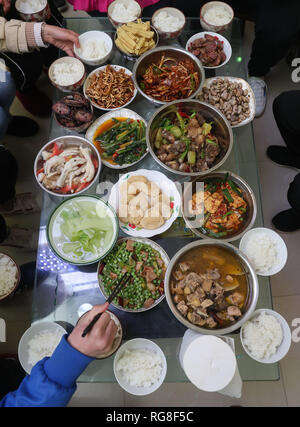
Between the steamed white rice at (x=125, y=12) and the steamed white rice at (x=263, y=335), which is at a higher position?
the steamed white rice at (x=125, y=12)

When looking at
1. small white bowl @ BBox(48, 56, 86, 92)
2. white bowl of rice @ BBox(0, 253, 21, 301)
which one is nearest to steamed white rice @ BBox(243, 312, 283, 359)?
white bowl of rice @ BBox(0, 253, 21, 301)

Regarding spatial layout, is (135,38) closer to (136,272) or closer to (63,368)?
(136,272)

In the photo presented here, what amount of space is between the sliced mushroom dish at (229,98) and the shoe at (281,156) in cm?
121

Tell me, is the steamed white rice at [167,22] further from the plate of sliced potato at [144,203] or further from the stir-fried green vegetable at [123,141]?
the plate of sliced potato at [144,203]

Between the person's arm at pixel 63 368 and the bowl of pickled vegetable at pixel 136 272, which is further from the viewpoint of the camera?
the bowl of pickled vegetable at pixel 136 272

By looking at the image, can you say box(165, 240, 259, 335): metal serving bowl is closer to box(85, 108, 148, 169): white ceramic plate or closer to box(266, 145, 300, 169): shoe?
box(85, 108, 148, 169): white ceramic plate

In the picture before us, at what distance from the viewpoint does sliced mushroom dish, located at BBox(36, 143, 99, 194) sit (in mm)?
1891

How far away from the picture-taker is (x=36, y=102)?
3.20m

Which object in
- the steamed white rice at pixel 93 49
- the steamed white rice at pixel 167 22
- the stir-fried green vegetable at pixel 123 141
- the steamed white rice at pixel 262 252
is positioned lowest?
the steamed white rice at pixel 262 252

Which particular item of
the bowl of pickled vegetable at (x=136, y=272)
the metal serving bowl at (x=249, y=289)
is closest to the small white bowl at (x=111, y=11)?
the bowl of pickled vegetable at (x=136, y=272)

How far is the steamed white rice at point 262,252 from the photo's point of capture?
183cm

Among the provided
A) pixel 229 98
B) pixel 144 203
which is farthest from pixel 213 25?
pixel 144 203

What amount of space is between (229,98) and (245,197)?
0.70m

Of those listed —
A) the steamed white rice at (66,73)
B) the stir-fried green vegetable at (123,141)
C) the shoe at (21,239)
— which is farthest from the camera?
the shoe at (21,239)
